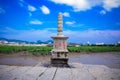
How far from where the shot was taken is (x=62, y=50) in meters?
7.89

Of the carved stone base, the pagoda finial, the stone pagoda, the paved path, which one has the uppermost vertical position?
the pagoda finial

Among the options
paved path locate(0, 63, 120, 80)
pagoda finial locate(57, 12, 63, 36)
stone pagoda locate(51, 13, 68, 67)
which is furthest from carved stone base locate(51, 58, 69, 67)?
paved path locate(0, 63, 120, 80)

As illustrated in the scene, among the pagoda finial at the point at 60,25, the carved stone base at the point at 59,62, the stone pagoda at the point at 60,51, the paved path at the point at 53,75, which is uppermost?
the pagoda finial at the point at 60,25

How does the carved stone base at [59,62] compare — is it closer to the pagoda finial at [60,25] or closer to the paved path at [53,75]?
the pagoda finial at [60,25]

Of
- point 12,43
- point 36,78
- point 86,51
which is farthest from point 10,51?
point 36,78

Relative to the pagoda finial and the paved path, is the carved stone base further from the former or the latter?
the paved path

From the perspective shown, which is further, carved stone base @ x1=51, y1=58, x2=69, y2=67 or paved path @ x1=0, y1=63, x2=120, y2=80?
carved stone base @ x1=51, y1=58, x2=69, y2=67

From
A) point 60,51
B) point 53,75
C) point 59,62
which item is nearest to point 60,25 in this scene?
point 60,51

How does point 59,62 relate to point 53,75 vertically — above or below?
above

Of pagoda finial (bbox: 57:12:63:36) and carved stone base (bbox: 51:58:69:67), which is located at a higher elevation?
pagoda finial (bbox: 57:12:63:36)

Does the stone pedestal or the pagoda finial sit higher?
the pagoda finial

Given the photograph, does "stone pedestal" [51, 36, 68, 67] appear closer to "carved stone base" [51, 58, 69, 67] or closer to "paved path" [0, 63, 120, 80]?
"carved stone base" [51, 58, 69, 67]

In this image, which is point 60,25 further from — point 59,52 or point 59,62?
point 59,62

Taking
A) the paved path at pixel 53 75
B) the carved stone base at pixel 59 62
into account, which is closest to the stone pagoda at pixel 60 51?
the carved stone base at pixel 59 62
